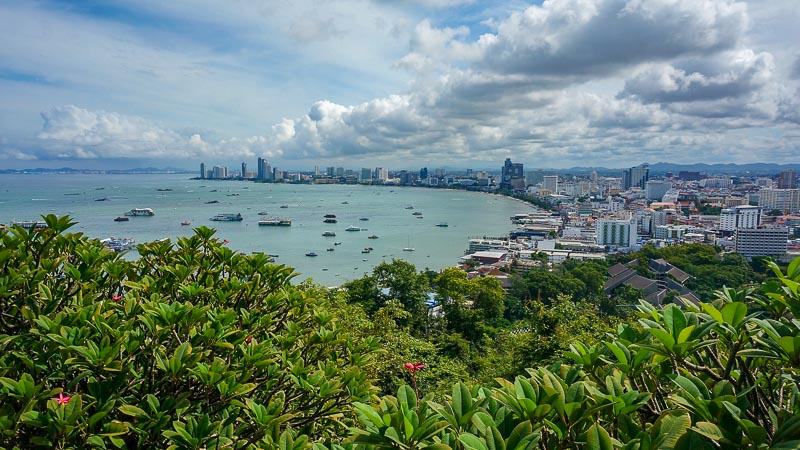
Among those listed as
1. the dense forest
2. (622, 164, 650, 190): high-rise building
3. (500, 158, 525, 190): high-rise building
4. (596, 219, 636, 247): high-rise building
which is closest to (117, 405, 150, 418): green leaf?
the dense forest

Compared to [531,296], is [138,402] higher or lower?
higher

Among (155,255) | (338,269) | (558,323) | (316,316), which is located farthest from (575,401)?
(338,269)

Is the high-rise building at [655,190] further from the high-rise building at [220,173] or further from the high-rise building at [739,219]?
the high-rise building at [220,173]

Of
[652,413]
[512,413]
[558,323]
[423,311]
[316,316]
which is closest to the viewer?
[512,413]

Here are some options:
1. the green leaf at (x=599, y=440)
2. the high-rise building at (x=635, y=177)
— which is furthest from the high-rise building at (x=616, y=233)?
the high-rise building at (x=635, y=177)

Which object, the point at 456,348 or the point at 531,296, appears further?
the point at 531,296

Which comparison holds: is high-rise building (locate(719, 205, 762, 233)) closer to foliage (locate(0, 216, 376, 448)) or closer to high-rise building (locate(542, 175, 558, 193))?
high-rise building (locate(542, 175, 558, 193))

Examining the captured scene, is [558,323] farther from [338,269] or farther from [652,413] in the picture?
[338,269]
